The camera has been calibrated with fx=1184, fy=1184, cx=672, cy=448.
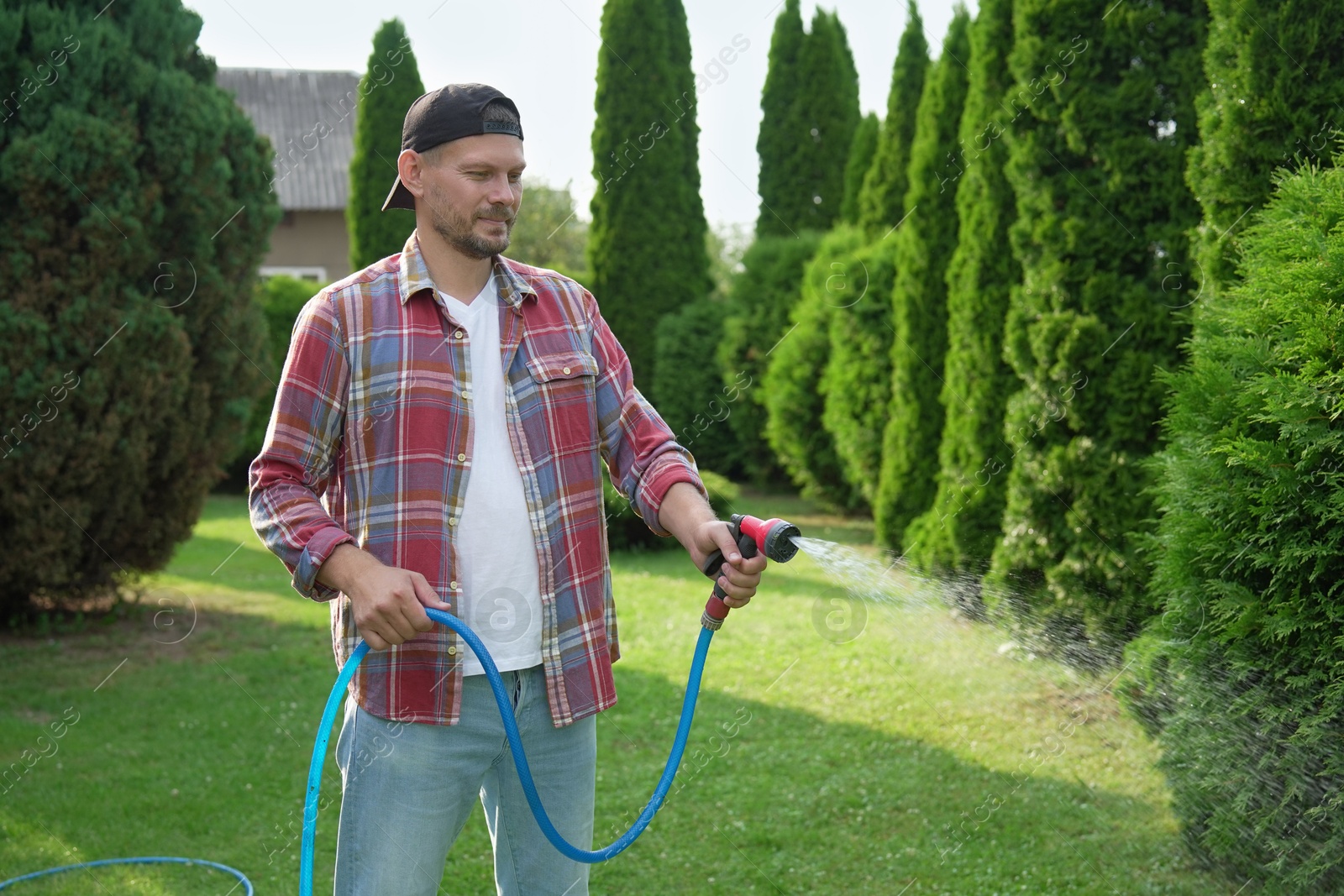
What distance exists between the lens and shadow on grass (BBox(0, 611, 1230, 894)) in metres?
4.11

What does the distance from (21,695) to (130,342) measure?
2.02 meters

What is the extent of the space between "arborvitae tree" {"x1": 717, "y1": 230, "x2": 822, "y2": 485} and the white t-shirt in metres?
10.6

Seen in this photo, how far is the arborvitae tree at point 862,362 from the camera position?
1008 centimetres

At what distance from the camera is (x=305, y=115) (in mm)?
28688

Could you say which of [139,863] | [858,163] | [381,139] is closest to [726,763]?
[139,863]

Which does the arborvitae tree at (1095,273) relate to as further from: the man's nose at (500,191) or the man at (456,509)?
the man's nose at (500,191)

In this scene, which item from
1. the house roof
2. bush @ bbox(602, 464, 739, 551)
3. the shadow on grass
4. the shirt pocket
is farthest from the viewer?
the house roof

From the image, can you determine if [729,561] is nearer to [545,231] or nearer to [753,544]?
[753,544]

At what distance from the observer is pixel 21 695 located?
241 inches

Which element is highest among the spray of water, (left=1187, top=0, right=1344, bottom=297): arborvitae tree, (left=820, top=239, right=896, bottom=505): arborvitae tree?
(left=1187, top=0, right=1344, bottom=297): arborvitae tree

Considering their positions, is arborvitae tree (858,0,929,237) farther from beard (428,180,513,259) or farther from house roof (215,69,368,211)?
house roof (215,69,368,211)

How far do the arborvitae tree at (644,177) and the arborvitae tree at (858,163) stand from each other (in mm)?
2162

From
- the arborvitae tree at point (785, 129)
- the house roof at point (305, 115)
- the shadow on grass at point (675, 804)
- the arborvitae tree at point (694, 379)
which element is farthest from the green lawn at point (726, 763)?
the house roof at point (305, 115)

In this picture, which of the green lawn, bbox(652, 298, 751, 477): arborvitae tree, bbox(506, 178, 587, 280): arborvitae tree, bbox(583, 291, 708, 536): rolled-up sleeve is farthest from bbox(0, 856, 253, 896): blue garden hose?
bbox(506, 178, 587, 280): arborvitae tree
